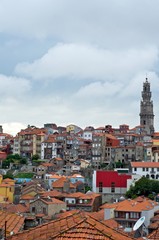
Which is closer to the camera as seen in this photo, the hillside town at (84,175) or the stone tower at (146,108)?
the hillside town at (84,175)

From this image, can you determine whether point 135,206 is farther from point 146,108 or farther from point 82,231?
point 146,108

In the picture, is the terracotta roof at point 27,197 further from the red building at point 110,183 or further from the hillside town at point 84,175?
the red building at point 110,183

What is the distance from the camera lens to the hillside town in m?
32.3

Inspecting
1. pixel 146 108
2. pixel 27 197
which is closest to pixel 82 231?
pixel 27 197

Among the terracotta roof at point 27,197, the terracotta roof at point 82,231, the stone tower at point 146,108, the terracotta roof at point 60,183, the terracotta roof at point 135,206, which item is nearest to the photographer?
the terracotta roof at point 82,231

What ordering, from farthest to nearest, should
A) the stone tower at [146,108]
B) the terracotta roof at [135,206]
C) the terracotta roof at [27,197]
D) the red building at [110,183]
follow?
the stone tower at [146,108], the red building at [110,183], the terracotta roof at [27,197], the terracotta roof at [135,206]

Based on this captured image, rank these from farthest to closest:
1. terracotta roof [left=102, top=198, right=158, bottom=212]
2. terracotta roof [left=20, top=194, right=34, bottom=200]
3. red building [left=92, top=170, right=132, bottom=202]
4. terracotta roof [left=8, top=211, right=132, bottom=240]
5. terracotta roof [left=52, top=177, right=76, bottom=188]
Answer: terracotta roof [left=52, top=177, right=76, bottom=188] → red building [left=92, top=170, right=132, bottom=202] → terracotta roof [left=20, top=194, right=34, bottom=200] → terracotta roof [left=102, top=198, right=158, bottom=212] → terracotta roof [left=8, top=211, right=132, bottom=240]

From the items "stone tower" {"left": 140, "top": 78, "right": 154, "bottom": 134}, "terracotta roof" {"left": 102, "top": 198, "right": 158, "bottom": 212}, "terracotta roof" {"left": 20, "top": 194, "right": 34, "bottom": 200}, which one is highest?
"stone tower" {"left": 140, "top": 78, "right": 154, "bottom": 134}

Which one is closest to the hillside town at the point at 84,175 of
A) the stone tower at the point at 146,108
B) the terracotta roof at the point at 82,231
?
the stone tower at the point at 146,108

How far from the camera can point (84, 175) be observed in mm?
58312

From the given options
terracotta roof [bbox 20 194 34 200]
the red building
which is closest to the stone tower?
the red building

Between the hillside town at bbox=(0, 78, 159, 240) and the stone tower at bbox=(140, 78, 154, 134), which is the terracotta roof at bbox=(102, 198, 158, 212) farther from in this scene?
the stone tower at bbox=(140, 78, 154, 134)

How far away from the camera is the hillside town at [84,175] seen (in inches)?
1271

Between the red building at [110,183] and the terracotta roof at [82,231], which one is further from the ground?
the red building at [110,183]
